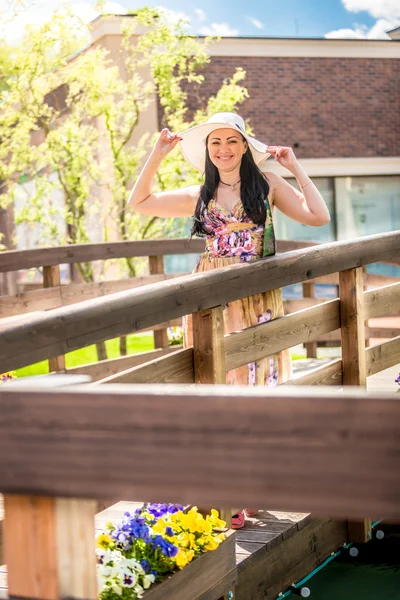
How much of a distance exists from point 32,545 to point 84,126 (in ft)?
39.6

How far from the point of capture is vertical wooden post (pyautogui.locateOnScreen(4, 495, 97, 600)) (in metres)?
1.39

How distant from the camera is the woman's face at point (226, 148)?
443 centimetres

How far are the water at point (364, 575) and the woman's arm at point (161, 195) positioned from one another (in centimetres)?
187

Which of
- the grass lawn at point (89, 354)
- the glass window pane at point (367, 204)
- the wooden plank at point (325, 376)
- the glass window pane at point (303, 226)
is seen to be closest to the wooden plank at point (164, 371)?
the wooden plank at point (325, 376)

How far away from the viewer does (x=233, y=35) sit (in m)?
17.2

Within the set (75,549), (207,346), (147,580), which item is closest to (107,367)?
(207,346)

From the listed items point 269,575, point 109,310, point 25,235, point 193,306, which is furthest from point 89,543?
point 25,235

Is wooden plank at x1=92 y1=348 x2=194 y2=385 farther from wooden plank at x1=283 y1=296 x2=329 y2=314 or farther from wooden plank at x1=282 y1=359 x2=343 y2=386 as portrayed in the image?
wooden plank at x1=283 y1=296 x2=329 y2=314

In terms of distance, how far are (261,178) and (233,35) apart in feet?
44.6

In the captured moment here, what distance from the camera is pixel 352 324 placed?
14.8ft

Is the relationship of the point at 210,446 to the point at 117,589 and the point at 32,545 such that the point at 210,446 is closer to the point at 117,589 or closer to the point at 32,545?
the point at 32,545

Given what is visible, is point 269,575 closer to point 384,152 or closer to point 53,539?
point 53,539

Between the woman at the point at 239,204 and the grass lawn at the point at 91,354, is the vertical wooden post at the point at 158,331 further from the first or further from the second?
the grass lawn at the point at 91,354

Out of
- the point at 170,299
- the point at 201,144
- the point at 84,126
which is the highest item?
the point at 84,126
